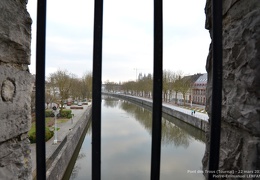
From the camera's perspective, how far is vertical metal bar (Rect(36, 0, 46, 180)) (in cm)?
74

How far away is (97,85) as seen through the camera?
74 cm

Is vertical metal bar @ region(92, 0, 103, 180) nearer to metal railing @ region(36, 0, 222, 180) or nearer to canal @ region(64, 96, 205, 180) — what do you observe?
metal railing @ region(36, 0, 222, 180)

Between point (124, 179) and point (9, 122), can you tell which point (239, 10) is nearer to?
point (9, 122)

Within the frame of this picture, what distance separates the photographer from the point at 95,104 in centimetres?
74

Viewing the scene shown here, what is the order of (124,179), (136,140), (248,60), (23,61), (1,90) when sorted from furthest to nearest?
(136,140), (124,179), (23,61), (1,90), (248,60)

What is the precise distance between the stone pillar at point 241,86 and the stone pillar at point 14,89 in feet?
3.13

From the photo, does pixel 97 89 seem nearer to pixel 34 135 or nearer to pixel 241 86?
pixel 241 86

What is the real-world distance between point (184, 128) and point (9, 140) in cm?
1727

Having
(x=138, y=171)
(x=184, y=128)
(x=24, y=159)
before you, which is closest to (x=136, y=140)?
(x=138, y=171)

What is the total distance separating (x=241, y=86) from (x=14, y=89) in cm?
98

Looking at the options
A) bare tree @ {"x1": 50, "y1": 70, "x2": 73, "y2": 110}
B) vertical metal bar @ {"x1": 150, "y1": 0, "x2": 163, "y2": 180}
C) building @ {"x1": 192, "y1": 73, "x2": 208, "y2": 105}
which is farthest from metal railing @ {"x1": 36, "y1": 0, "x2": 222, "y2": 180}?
building @ {"x1": 192, "y1": 73, "x2": 208, "y2": 105}

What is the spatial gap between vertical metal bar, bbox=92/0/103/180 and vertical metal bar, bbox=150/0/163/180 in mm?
209

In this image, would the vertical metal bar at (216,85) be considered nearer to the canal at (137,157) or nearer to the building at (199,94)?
the canal at (137,157)

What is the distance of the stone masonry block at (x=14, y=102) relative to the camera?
32.9 inches
